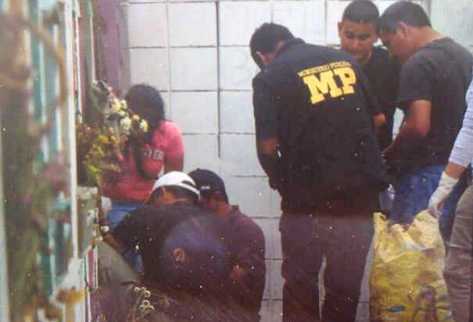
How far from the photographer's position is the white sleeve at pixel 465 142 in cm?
250

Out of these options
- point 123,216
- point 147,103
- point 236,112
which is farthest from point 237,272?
point 147,103

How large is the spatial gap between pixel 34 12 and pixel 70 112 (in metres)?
0.33

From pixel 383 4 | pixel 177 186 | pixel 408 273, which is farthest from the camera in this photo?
pixel 408 273

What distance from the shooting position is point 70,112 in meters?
2.37

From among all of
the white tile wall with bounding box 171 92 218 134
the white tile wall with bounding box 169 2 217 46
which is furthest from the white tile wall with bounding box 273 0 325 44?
the white tile wall with bounding box 171 92 218 134

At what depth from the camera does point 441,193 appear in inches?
102

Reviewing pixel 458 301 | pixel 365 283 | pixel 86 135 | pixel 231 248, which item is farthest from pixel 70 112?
pixel 458 301

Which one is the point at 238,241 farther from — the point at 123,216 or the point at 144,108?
the point at 144,108

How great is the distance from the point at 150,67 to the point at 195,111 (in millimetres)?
208

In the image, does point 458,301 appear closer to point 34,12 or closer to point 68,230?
point 68,230

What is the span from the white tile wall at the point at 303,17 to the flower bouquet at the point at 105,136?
578mm

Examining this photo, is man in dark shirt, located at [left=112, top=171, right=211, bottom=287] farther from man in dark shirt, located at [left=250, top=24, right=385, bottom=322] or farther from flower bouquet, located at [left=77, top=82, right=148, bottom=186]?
man in dark shirt, located at [left=250, top=24, right=385, bottom=322]

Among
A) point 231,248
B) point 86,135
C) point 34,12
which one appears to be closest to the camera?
point 34,12

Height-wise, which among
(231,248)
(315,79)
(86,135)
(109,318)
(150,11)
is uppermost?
(150,11)
